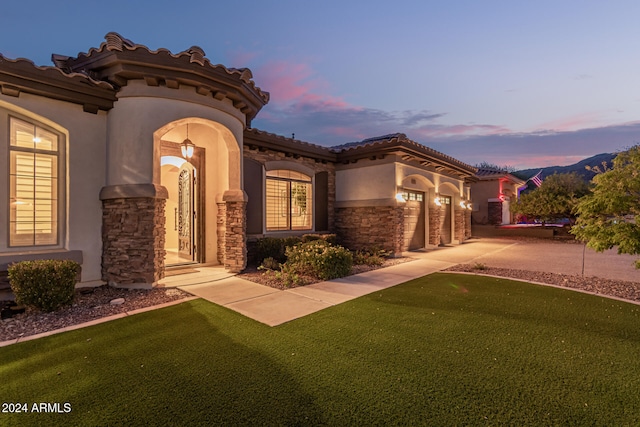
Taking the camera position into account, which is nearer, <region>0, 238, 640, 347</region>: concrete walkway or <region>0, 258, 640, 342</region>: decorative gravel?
<region>0, 258, 640, 342</region>: decorative gravel

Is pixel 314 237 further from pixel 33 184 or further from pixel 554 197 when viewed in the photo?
pixel 554 197

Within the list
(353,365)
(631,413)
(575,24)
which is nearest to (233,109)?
(353,365)

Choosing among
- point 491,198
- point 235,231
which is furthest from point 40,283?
point 491,198

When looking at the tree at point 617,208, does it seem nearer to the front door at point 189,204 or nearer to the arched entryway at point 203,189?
the arched entryway at point 203,189

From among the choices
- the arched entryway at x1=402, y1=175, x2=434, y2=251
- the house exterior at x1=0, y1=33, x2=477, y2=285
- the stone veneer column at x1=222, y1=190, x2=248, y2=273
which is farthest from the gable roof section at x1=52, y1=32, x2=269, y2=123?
the arched entryway at x1=402, y1=175, x2=434, y2=251

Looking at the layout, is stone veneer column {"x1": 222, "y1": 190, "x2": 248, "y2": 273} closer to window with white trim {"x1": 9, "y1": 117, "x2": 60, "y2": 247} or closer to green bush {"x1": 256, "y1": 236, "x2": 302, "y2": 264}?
green bush {"x1": 256, "y1": 236, "x2": 302, "y2": 264}

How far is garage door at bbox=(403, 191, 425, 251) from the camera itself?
13195 mm

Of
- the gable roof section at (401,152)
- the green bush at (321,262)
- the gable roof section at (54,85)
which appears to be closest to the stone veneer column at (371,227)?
the gable roof section at (401,152)

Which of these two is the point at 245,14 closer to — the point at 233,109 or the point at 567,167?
the point at 233,109

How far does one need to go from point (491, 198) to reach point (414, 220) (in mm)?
14320

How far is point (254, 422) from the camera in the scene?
2.34 metres

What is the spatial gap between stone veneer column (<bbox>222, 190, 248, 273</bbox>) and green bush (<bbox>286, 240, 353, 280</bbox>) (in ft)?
4.61

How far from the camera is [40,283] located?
4.88 meters

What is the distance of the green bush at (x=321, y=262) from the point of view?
774cm
